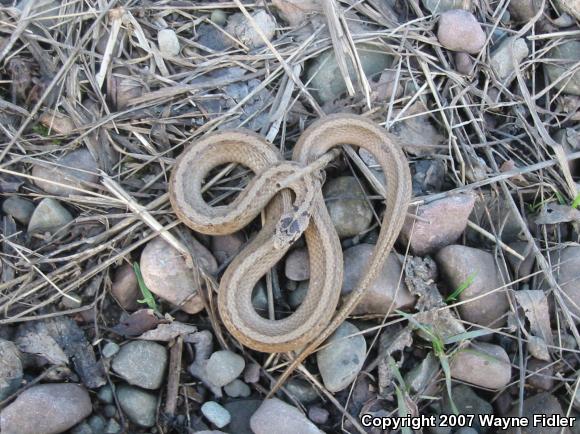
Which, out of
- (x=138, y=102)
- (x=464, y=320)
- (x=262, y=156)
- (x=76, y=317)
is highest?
(x=138, y=102)

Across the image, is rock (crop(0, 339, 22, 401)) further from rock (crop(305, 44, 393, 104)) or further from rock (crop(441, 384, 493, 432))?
rock (crop(305, 44, 393, 104))

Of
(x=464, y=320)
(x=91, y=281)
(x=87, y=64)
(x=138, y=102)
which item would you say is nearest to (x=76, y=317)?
(x=91, y=281)

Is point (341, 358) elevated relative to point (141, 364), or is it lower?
lower

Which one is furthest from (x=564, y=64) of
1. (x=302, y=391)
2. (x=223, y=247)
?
(x=302, y=391)

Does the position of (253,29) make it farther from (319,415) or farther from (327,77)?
(319,415)

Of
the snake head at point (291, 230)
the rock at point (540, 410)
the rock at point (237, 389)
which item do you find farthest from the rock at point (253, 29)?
the rock at point (540, 410)

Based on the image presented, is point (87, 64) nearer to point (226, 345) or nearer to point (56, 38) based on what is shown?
point (56, 38)
